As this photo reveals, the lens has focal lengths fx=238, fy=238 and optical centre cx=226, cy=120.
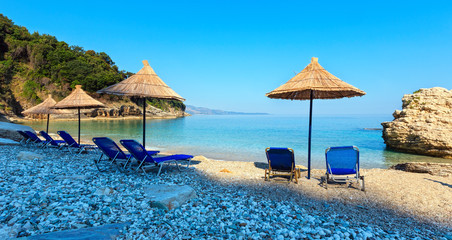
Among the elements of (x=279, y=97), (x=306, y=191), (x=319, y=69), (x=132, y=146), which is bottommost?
(x=306, y=191)

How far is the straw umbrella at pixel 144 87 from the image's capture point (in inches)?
250

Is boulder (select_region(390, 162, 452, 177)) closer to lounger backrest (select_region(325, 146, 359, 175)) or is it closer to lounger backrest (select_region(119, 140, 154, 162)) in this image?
lounger backrest (select_region(325, 146, 359, 175))

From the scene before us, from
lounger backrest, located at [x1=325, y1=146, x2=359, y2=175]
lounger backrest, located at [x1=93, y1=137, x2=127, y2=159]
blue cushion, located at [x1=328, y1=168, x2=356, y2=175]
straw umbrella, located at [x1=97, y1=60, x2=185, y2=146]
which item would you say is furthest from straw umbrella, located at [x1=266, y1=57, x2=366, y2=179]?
lounger backrest, located at [x1=93, y1=137, x2=127, y2=159]

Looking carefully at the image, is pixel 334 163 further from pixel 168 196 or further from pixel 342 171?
pixel 168 196

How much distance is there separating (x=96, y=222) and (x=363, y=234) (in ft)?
10.0

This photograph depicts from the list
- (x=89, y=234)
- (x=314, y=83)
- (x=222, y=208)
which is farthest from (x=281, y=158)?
(x=89, y=234)

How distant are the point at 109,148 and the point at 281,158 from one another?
12.9ft

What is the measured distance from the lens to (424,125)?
13.3 m

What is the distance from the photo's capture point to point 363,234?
8.95 ft

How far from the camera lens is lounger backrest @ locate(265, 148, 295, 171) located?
505 centimetres

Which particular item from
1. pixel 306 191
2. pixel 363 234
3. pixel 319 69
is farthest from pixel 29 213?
pixel 319 69

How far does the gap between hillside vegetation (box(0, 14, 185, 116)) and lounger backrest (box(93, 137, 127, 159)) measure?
48.6m

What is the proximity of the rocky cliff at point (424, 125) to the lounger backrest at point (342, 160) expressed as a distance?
→ 38.1ft

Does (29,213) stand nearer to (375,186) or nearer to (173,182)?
(173,182)
